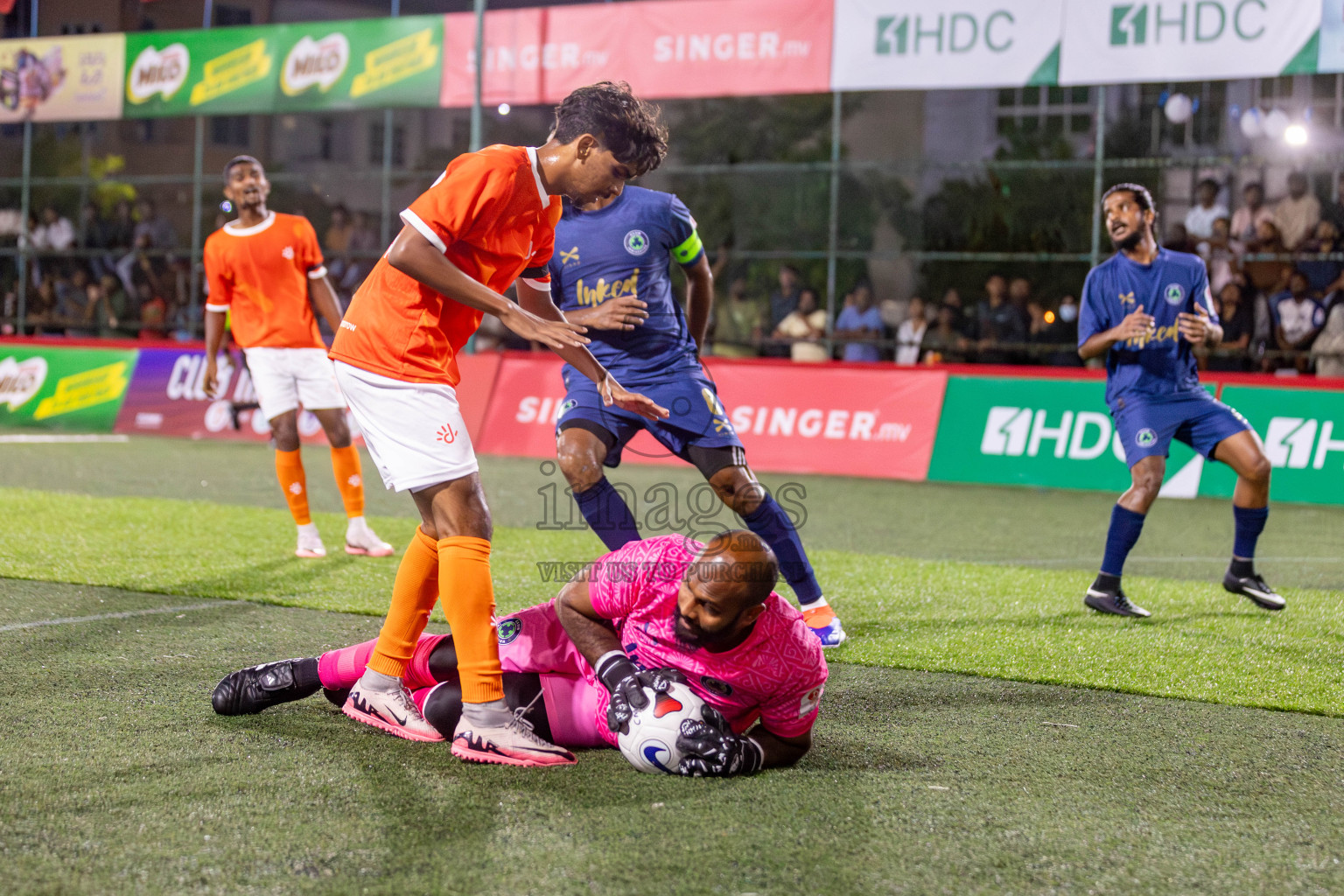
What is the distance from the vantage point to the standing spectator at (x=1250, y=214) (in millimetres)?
14250

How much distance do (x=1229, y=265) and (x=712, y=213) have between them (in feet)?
24.2

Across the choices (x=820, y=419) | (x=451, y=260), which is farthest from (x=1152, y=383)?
(x=820, y=419)

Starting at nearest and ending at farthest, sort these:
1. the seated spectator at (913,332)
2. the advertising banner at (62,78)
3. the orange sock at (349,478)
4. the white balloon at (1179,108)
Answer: the orange sock at (349,478)
the seated spectator at (913,332)
the white balloon at (1179,108)
the advertising banner at (62,78)

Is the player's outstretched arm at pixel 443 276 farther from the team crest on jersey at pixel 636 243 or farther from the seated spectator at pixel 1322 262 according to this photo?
the seated spectator at pixel 1322 262

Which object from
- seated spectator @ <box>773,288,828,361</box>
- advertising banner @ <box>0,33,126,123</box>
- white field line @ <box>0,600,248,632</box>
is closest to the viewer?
white field line @ <box>0,600,248,632</box>

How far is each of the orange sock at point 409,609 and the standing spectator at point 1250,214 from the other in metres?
12.8

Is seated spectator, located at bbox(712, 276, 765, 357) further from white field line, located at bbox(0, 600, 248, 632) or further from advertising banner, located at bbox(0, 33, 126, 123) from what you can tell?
white field line, located at bbox(0, 600, 248, 632)

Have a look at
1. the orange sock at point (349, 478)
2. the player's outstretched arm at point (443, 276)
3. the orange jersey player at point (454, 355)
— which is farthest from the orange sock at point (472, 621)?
the orange sock at point (349, 478)

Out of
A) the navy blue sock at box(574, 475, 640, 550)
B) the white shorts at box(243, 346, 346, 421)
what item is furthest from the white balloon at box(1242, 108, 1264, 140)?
the navy blue sock at box(574, 475, 640, 550)

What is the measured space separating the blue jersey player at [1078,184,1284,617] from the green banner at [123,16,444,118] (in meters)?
12.0

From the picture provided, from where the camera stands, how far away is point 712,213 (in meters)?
18.9

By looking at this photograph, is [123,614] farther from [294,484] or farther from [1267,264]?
[1267,264]

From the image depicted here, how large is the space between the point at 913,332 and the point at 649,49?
463cm

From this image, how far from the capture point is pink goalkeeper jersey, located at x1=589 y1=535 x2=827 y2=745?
347cm
